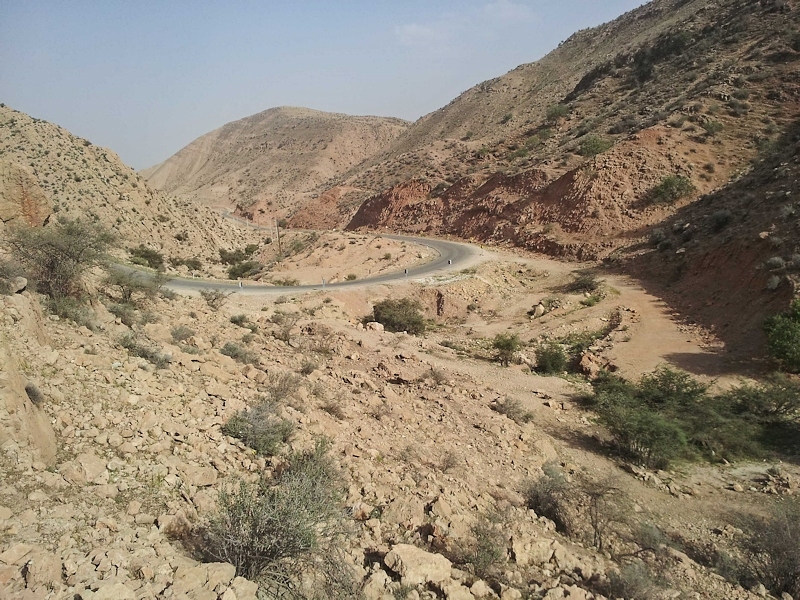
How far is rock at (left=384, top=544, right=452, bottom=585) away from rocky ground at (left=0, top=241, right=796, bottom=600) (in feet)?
0.05

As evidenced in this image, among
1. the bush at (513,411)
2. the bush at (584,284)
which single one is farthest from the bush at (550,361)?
the bush at (584,284)

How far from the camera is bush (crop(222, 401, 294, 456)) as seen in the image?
6.20 metres

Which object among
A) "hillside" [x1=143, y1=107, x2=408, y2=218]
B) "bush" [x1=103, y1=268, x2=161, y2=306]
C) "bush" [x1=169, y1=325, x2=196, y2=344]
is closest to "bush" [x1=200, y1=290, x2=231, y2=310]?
"bush" [x1=103, y1=268, x2=161, y2=306]

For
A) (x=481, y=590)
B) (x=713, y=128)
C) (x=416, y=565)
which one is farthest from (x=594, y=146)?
(x=416, y=565)

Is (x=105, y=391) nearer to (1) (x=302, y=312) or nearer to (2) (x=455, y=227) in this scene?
(1) (x=302, y=312)

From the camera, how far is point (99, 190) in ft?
106

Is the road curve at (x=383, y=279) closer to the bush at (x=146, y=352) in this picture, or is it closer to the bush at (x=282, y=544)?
the bush at (x=146, y=352)

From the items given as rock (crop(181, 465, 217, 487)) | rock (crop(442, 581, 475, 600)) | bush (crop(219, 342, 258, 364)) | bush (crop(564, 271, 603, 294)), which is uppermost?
bush (crop(219, 342, 258, 364))

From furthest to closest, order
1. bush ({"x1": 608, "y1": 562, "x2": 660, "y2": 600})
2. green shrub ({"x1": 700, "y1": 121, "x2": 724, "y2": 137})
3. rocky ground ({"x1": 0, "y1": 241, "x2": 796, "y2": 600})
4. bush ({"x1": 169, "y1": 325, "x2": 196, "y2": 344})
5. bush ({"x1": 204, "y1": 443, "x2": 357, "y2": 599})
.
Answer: green shrub ({"x1": 700, "y1": 121, "x2": 724, "y2": 137})
bush ({"x1": 169, "y1": 325, "x2": 196, "y2": 344})
bush ({"x1": 608, "y1": 562, "x2": 660, "y2": 600})
bush ({"x1": 204, "y1": 443, "x2": 357, "y2": 599})
rocky ground ({"x1": 0, "y1": 241, "x2": 796, "y2": 600})

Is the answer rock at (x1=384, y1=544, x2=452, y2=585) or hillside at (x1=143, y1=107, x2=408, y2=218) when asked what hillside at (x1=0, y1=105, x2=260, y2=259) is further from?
hillside at (x1=143, y1=107, x2=408, y2=218)

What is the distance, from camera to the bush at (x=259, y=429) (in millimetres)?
6199

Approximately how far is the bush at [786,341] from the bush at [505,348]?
7.38 metres

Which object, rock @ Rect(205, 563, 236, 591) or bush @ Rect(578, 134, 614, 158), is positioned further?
bush @ Rect(578, 134, 614, 158)

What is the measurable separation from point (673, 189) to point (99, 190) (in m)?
37.4
